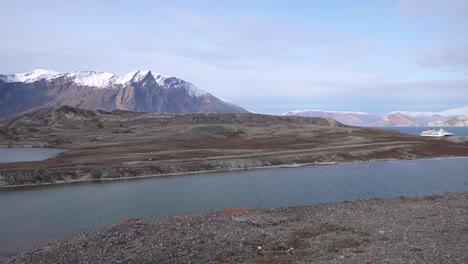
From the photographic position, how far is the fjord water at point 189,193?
4075 centimetres

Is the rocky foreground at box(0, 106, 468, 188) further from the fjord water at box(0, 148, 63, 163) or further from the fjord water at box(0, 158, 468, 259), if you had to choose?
the fjord water at box(0, 148, 63, 163)

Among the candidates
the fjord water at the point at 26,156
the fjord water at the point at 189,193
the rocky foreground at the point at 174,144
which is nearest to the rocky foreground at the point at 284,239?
the fjord water at the point at 189,193

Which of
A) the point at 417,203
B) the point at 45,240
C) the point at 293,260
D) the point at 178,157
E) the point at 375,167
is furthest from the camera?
the point at 178,157

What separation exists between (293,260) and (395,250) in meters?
5.70

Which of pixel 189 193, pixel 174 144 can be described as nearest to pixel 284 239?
pixel 189 193

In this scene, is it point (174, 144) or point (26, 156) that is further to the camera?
point (174, 144)

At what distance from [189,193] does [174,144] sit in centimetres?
6501

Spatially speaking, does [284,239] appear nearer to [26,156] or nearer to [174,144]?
[26,156]

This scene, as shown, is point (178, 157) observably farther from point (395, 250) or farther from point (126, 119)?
point (126, 119)

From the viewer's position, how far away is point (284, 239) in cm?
2745

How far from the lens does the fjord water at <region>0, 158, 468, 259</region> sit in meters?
40.8

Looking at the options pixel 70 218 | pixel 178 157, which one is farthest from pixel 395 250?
pixel 178 157

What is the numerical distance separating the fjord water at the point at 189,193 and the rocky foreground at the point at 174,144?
5288 mm

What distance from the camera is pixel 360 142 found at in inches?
4365
